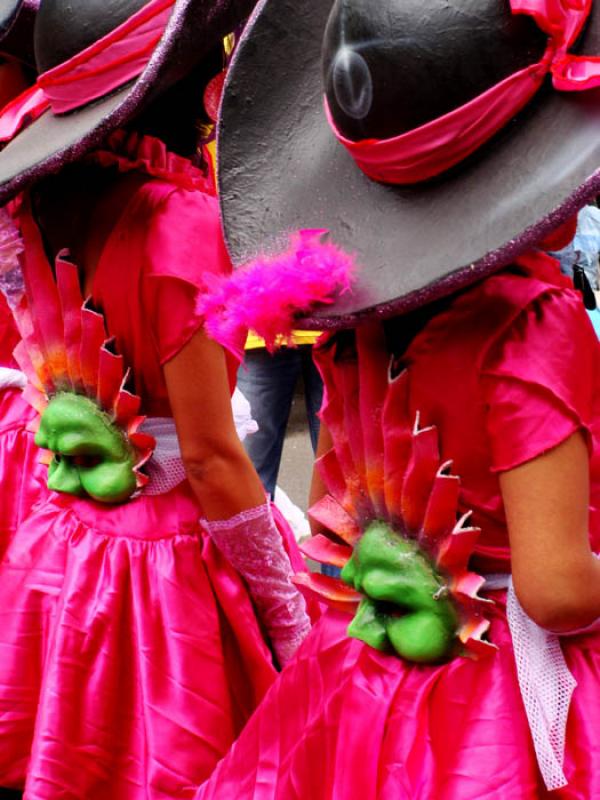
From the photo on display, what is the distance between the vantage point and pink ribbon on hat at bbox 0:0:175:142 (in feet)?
6.54

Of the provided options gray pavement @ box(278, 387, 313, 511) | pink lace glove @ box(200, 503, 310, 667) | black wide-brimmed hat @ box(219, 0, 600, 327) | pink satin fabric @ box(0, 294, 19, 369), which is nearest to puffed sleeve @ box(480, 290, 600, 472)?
black wide-brimmed hat @ box(219, 0, 600, 327)

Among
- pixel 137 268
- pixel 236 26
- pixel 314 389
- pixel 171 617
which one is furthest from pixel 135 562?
pixel 314 389

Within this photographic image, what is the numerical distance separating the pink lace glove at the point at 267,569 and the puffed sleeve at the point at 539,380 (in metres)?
0.83

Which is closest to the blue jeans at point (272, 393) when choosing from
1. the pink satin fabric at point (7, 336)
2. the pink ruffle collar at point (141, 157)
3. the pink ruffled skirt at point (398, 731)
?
the pink satin fabric at point (7, 336)

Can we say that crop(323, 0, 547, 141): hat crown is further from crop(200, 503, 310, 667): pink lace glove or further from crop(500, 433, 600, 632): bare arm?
crop(200, 503, 310, 667): pink lace glove

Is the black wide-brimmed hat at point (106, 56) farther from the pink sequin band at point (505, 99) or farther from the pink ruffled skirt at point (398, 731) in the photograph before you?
the pink ruffled skirt at point (398, 731)

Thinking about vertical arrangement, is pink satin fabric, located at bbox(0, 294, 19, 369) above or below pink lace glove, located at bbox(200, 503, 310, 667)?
above

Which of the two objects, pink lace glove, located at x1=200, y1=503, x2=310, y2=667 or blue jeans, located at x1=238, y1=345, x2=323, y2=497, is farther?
blue jeans, located at x1=238, y1=345, x2=323, y2=497

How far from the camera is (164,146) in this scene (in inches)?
85.1

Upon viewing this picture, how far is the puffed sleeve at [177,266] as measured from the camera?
2020 mm

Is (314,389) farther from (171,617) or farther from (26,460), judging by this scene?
(171,617)

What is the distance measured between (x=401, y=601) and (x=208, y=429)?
610 mm

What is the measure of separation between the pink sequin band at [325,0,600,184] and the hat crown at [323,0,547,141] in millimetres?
18

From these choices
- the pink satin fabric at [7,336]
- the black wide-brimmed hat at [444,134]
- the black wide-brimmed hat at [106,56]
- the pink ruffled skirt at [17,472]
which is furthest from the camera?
the pink satin fabric at [7,336]
